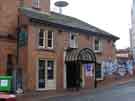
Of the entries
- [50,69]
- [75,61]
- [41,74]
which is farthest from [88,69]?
[41,74]

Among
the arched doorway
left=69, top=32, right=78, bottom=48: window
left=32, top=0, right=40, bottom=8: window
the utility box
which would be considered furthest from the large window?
the utility box

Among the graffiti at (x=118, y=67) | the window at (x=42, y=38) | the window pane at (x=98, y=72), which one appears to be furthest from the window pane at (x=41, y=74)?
the graffiti at (x=118, y=67)

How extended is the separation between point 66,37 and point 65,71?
11.5 feet

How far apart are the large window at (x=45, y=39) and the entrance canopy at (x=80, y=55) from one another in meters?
2.29

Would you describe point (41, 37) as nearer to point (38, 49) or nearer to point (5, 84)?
point (38, 49)

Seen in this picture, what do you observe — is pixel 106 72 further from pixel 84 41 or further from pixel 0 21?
pixel 0 21

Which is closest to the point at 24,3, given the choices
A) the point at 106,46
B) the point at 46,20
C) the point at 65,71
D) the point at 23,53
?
the point at 46,20

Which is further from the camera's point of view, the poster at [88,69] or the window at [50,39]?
the poster at [88,69]

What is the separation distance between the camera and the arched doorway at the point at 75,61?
29122 mm

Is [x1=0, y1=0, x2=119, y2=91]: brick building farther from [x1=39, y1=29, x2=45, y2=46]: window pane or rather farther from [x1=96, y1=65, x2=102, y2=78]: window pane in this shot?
[x1=96, y1=65, x2=102, y2=78]: window pane

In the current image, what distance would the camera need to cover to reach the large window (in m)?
27.8

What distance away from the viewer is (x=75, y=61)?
2903 centimetres

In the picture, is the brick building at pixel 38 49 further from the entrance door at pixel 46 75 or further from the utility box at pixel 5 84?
→ the utility box at pixel 5 84

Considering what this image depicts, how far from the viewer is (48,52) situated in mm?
28094
